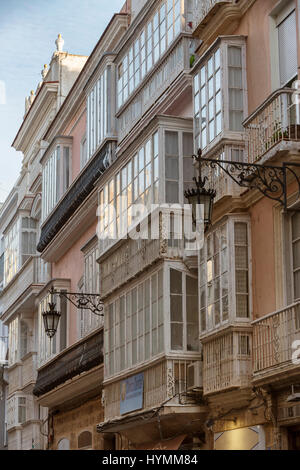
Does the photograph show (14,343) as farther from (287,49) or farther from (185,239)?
(287,49)

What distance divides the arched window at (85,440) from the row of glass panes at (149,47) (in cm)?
774

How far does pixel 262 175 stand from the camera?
589 inches

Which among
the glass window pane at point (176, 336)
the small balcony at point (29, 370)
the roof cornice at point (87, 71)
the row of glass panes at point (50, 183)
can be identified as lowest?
the glass window pane at point (176, 336)

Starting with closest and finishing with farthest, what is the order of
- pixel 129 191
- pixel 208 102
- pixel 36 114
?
pixel 208 102, pixel 129 191, pixel 36 114

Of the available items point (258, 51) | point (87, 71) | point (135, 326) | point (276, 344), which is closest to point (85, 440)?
point (135, 326)

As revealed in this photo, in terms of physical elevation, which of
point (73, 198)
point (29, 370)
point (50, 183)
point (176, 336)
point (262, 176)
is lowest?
point (176, 336)

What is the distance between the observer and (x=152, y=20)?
69.3ft

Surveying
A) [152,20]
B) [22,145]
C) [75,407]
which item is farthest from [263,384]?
[22,145]

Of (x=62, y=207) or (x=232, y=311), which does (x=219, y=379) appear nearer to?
(x=232, y=311)

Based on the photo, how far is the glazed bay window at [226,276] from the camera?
15609mm

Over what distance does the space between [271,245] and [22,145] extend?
22.0 meters

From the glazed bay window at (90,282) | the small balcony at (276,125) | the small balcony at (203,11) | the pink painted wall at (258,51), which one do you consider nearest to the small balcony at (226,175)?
the pink painted wall at (258,51)

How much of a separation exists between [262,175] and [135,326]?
513cm

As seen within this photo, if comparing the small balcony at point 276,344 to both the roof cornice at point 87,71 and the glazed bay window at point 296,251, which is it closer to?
the glazed bay window at point 296,251
